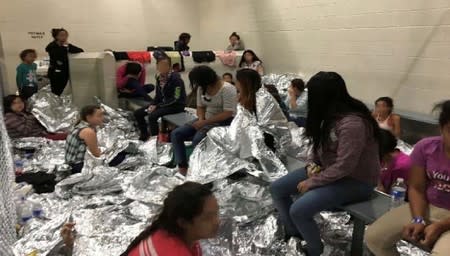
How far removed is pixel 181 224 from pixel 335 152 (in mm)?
1036

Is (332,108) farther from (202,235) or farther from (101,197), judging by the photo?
→ (101,197)

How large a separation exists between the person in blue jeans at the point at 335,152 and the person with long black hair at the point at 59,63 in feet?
14.3

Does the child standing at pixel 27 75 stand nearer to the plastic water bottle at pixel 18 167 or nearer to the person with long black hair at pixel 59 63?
the person with long black hair at pixel 59 63

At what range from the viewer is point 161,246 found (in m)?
1.26

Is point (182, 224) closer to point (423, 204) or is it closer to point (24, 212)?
point (423, 204)

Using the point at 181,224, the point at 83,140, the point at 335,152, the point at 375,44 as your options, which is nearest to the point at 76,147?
the point at 83,140

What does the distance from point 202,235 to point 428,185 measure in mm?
1053

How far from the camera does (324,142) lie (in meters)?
2.08

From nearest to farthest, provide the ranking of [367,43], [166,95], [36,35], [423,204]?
[423,204], [166,95], [367,43], [36,35]

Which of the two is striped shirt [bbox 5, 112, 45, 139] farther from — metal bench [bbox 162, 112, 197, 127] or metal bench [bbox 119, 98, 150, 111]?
metal bench [bbox 162, 112, 197, 127]

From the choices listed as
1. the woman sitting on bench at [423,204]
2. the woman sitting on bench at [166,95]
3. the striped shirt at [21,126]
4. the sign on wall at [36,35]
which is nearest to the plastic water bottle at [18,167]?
the striped shirt at [21,126]

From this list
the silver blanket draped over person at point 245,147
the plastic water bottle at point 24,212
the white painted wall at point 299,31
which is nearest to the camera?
the plastic water bottle at point 24,212

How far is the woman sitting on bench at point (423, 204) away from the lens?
164 centimetres

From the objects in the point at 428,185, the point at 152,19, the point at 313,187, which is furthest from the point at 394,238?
the point at 152,19
